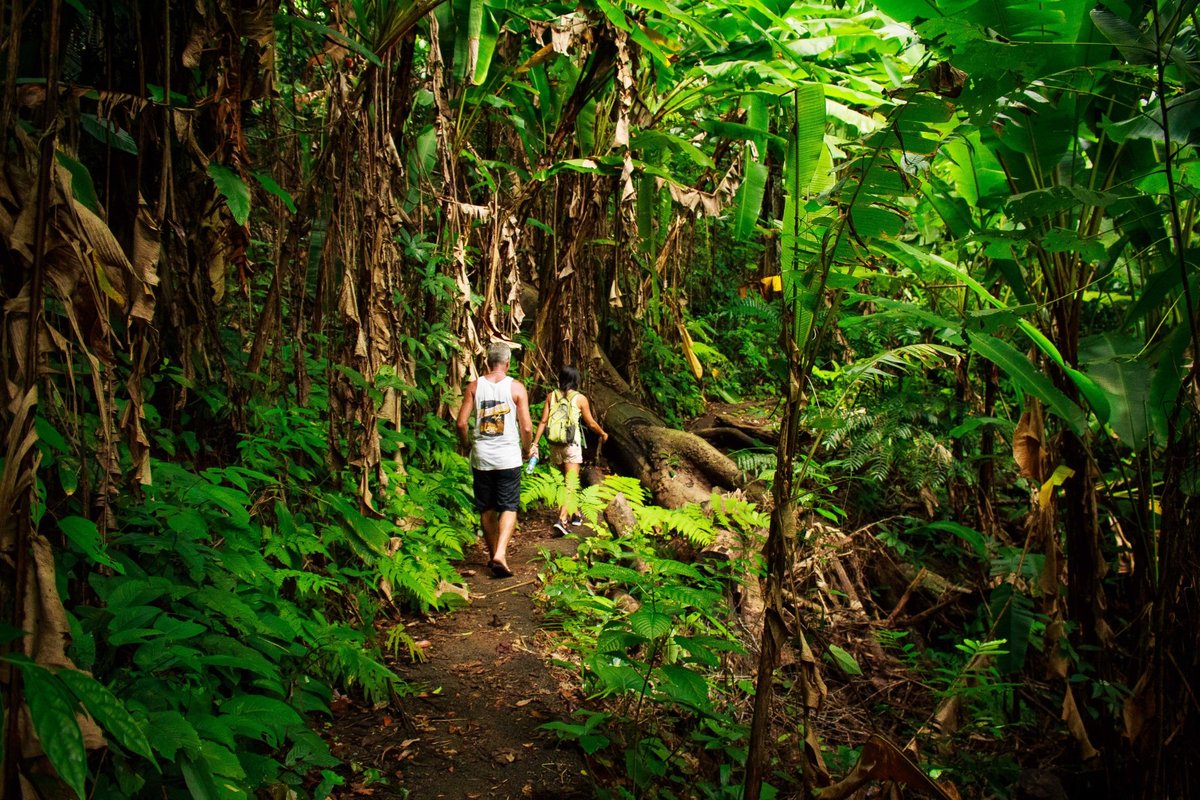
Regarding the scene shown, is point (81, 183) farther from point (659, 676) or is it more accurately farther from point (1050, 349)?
point (1050, 349)

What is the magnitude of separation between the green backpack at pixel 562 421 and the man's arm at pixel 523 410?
2.22 ft

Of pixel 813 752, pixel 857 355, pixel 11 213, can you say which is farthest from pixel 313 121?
pixel 857 355

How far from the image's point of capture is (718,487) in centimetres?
716

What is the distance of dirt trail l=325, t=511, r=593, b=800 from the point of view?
2.95 meters

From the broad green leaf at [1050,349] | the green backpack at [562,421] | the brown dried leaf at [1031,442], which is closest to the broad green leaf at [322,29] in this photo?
the broad green leaf at [1050,349]

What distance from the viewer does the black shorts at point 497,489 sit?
5375 mm

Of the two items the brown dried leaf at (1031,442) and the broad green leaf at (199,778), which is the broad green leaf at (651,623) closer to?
the broad green leaf at (199,778)

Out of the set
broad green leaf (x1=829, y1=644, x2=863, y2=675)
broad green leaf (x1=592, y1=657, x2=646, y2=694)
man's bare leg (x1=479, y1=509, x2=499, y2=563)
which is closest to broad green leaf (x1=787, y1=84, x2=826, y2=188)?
broad green leaf (x1=592, y1=657, x2=646, y2=694)

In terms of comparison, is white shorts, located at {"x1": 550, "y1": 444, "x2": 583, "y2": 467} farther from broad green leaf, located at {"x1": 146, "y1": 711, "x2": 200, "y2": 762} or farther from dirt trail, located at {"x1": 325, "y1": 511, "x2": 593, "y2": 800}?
broad green leaf, located at {"x1": 146, "y1": 711, "x2": 200, "y2": 762}

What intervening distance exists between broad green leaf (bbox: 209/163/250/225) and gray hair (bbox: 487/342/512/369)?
2741 millimetres

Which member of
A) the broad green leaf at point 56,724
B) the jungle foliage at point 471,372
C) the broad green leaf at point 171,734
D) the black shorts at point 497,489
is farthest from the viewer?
the black shorts at point 497,489

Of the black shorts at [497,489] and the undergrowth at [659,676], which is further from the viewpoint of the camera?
the black shorts at [497,489]

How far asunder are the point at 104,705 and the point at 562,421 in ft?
17.5

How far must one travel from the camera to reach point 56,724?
1234 millimetres
